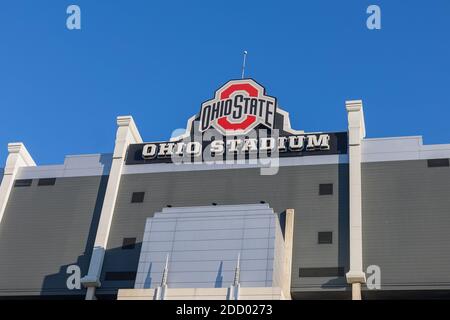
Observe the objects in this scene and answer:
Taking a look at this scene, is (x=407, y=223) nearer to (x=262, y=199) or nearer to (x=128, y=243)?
(x=262, y=199)

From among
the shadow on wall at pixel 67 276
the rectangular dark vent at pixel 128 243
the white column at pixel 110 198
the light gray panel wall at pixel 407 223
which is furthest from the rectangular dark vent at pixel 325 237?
the shadow on wall at pixel 67 276

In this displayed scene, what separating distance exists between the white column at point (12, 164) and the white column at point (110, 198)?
965 cm

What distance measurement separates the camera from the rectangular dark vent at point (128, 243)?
53491mm

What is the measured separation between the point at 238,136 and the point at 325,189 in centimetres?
953

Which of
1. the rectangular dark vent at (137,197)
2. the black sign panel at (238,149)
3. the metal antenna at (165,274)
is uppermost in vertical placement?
the black sign panel at (238,149)

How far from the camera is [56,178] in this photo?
5988cm

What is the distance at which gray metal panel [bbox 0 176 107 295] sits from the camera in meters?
53.8

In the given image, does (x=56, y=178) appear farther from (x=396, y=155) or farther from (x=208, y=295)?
(x=396, y=155)

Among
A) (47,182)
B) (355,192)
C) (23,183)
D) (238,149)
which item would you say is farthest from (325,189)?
(23,183)

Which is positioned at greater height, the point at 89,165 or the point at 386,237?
the point at 89,165

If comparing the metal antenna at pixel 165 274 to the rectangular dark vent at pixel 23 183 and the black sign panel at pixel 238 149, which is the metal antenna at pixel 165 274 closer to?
the black sign panel at pixel 238 149
